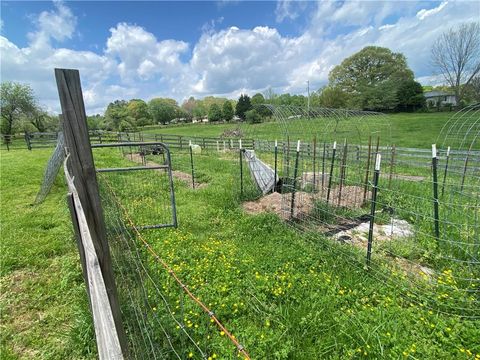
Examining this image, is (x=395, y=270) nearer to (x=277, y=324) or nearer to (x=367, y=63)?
(x=277, y=324)

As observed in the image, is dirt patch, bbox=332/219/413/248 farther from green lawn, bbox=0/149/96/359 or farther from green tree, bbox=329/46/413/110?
green tree, bbox=329/46/413/110

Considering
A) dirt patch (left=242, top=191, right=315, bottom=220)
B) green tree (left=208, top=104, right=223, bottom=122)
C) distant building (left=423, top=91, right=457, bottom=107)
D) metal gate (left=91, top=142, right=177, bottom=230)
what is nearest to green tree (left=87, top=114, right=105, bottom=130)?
green tree (left=208, top=104, right=223, bottom=122)

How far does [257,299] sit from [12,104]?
139 ft

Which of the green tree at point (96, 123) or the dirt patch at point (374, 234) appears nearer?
the dirt patch at point (374, 234)

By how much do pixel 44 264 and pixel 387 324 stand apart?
4513 mm

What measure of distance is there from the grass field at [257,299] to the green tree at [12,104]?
36.7m

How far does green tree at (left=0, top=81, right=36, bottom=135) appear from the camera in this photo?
31297 mm

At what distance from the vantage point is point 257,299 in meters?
2.84

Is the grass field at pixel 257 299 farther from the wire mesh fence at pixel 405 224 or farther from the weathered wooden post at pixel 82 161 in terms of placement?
the weathered wooden post at pixel 82 161

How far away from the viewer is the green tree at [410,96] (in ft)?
117

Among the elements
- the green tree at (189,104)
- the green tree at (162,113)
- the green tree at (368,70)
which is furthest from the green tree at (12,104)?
the green tree at (189,104)

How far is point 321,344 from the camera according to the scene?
231 cm

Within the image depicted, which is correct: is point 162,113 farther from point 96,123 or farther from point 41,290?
point 41,290

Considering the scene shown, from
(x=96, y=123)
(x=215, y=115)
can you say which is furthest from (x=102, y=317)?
(x=96, y=123)
